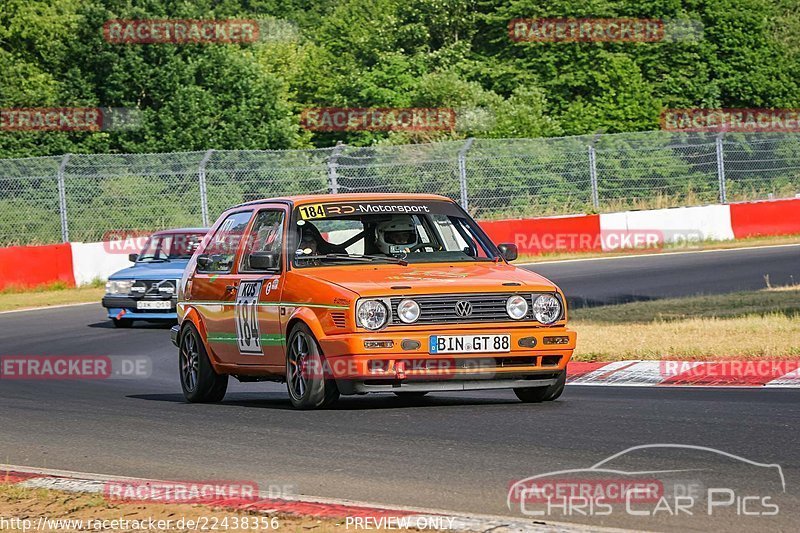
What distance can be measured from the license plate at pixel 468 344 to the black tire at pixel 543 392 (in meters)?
0.65

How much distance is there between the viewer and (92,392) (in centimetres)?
1328

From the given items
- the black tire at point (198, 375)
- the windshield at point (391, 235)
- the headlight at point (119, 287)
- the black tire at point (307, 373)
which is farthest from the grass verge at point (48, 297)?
the black tire at point (307, 373)

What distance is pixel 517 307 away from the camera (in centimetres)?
996

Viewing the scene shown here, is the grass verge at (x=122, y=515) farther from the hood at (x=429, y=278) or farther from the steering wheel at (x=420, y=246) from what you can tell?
the steering wheel at (x=420, y=246)

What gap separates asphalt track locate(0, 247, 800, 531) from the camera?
683 cm

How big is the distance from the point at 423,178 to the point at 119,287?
10.7 meters

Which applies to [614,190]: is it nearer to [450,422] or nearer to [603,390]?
[603,390]

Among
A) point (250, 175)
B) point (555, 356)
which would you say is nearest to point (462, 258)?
point (555, 356)

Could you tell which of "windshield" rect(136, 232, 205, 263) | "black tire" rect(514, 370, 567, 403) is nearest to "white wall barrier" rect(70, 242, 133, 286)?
"windshield" rect(136, 232, 205, 263)

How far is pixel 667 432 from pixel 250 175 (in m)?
21.8

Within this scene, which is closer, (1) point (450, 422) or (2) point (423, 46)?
(1) point (450, 422)

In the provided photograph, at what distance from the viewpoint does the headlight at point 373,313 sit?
31.9 ft

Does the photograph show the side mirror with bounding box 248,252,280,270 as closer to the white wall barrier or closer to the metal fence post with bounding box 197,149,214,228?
the white wall barrier

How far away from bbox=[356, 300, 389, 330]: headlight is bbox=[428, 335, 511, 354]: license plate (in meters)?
0.34
